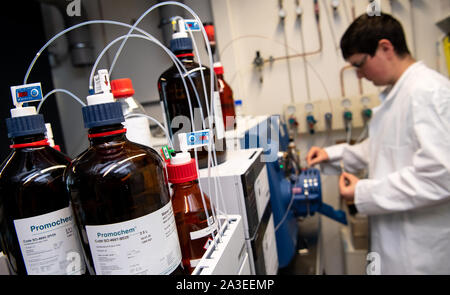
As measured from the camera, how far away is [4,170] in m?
0.41

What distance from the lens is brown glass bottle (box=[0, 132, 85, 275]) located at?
0.39 meters

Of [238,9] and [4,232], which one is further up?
[238,9]

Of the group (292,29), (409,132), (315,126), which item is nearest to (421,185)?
(409,132)

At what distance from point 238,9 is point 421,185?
4.65 ft

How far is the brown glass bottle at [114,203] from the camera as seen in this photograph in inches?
14.3

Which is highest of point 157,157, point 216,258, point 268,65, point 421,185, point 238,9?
point 238,9

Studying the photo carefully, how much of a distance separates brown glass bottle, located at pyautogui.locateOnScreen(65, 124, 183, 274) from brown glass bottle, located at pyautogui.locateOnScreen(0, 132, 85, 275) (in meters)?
0.03

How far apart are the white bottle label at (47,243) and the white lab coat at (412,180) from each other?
1.23 metres

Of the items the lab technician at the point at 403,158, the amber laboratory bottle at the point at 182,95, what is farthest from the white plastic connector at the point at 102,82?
the lab technician at the point at 403,158

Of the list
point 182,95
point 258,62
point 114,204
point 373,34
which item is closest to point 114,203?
point 114,204

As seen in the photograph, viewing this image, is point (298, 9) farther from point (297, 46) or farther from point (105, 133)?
point (105, 133)

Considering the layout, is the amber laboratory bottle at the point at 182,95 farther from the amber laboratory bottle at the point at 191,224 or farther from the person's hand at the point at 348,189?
the person's hand at the point at 348,189
